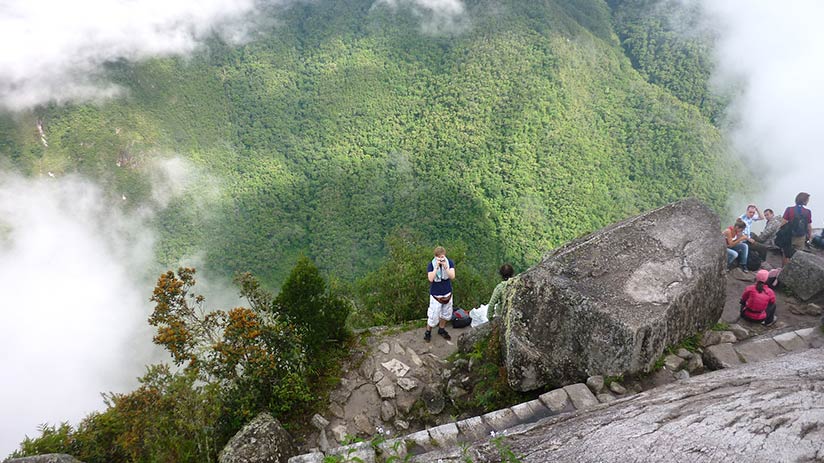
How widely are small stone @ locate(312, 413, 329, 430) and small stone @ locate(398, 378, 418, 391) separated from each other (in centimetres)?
142

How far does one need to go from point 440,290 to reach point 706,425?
5241 mm

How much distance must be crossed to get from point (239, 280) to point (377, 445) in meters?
4.23

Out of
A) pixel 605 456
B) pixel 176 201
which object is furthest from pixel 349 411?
pixel 176 201

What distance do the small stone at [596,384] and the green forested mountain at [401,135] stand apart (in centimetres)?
4359

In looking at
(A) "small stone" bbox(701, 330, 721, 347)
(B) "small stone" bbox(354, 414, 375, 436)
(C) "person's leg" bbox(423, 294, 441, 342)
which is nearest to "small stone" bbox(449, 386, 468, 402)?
(B) "small stone" bbox(354, 414, 375, 436)

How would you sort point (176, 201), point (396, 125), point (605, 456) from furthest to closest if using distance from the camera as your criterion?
point (396, 125) → point (176, 201) → point (605, 456)

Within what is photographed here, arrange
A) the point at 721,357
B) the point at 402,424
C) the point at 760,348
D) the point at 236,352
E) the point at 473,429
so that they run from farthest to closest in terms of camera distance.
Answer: the point at 402,424 < the point at 236,352 < the point at 760,348 < the point at 721,357 < the point at 473,429

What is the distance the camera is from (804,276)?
9.20 metres

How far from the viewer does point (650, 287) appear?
6699mm

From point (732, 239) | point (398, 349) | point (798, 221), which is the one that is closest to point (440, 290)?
point (398, 349)

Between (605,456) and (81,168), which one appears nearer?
(605,456)

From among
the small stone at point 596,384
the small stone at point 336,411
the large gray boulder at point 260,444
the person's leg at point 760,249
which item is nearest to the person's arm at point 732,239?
the person's leg at point 760,249

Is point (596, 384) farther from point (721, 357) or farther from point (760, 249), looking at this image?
point (760, 249)

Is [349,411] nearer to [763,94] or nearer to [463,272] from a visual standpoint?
[463,272]
